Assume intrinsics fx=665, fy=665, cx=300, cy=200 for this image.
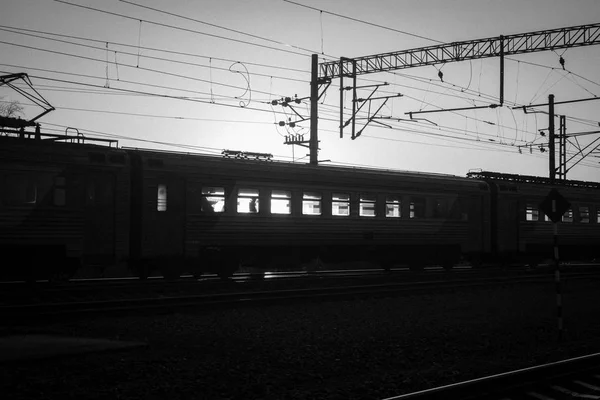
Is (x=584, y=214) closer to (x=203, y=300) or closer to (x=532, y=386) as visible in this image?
(x=203, y=300)

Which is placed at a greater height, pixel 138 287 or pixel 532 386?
pixel 138 287

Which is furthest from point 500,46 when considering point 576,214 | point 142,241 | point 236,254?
point 142,241

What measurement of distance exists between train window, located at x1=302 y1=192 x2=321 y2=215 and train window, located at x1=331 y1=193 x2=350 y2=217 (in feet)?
2.04

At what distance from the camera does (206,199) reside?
20172 mm

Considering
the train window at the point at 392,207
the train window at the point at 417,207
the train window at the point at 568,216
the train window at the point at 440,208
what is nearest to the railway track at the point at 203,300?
the train window at the point at 392,207

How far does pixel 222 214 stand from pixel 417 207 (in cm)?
877

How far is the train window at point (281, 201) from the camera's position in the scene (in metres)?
21.6

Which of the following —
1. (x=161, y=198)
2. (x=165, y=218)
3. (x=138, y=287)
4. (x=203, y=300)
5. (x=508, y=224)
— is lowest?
(x=203, y=300)

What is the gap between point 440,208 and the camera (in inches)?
1048

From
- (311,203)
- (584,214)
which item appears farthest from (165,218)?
(584,214)

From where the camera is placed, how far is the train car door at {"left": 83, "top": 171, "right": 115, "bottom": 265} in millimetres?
17984

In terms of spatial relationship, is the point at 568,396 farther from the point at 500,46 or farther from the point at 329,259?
the point at 500,46

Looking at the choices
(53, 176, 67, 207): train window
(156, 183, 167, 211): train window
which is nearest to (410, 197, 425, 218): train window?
(156, 183, 167, 211): train window

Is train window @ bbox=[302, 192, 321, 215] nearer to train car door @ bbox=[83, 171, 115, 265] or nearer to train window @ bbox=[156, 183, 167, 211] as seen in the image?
train window @ bbox=[156, 183, 167, 211]
